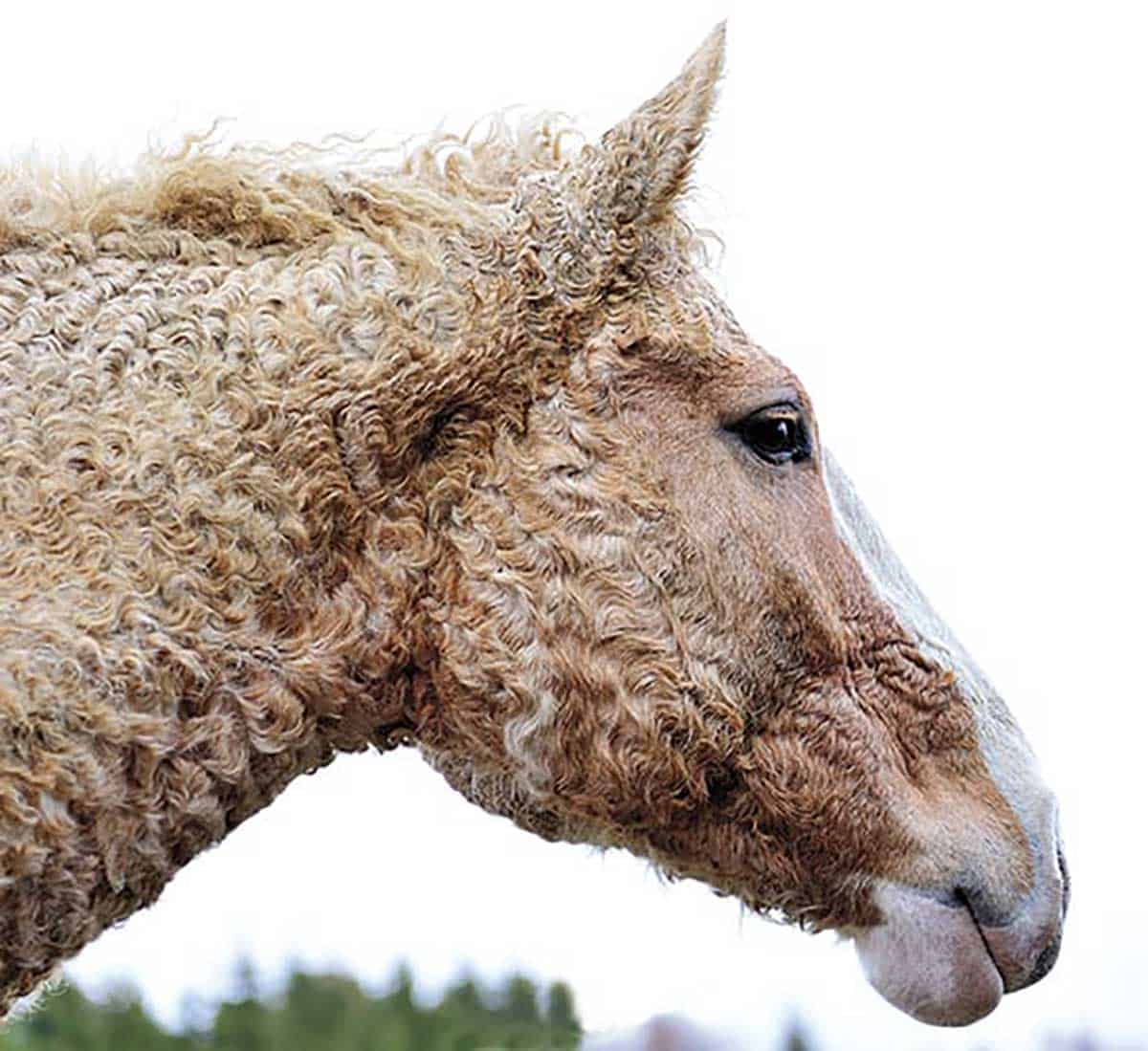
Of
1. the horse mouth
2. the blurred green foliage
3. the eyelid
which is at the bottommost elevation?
the blurred green foliage

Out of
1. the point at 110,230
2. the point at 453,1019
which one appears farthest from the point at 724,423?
the point at 453,1019

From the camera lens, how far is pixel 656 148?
11.1 feet

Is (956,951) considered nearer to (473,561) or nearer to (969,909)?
(969,909)

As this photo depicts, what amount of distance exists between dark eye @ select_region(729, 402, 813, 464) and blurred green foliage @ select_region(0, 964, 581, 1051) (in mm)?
5511

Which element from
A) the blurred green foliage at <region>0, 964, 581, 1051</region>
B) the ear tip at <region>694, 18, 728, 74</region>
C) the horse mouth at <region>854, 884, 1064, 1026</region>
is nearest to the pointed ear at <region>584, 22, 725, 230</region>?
the ear tip at <region>694, 18, 728, 74</region>

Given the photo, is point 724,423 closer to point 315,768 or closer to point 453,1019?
point 315,768

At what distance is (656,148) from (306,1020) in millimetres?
6853

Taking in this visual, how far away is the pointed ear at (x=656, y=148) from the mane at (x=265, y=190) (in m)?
0.16

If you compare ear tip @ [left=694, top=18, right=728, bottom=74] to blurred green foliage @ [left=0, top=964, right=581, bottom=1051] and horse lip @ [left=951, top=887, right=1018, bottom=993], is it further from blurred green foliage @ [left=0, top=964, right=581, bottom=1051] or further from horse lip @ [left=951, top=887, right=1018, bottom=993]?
blurred green foliage @ [left=0, top=964, right=581, bottom=1051]

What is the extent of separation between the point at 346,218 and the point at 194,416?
1.62ft

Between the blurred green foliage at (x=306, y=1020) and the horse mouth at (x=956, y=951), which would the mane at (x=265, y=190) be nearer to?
the horse mouth at (x=956, y=951)

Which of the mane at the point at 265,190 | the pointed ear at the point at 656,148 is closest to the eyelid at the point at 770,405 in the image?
the pointed ear at the point at 656,148

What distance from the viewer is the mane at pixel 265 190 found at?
130 inches

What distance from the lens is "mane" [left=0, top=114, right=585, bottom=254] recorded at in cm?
329
